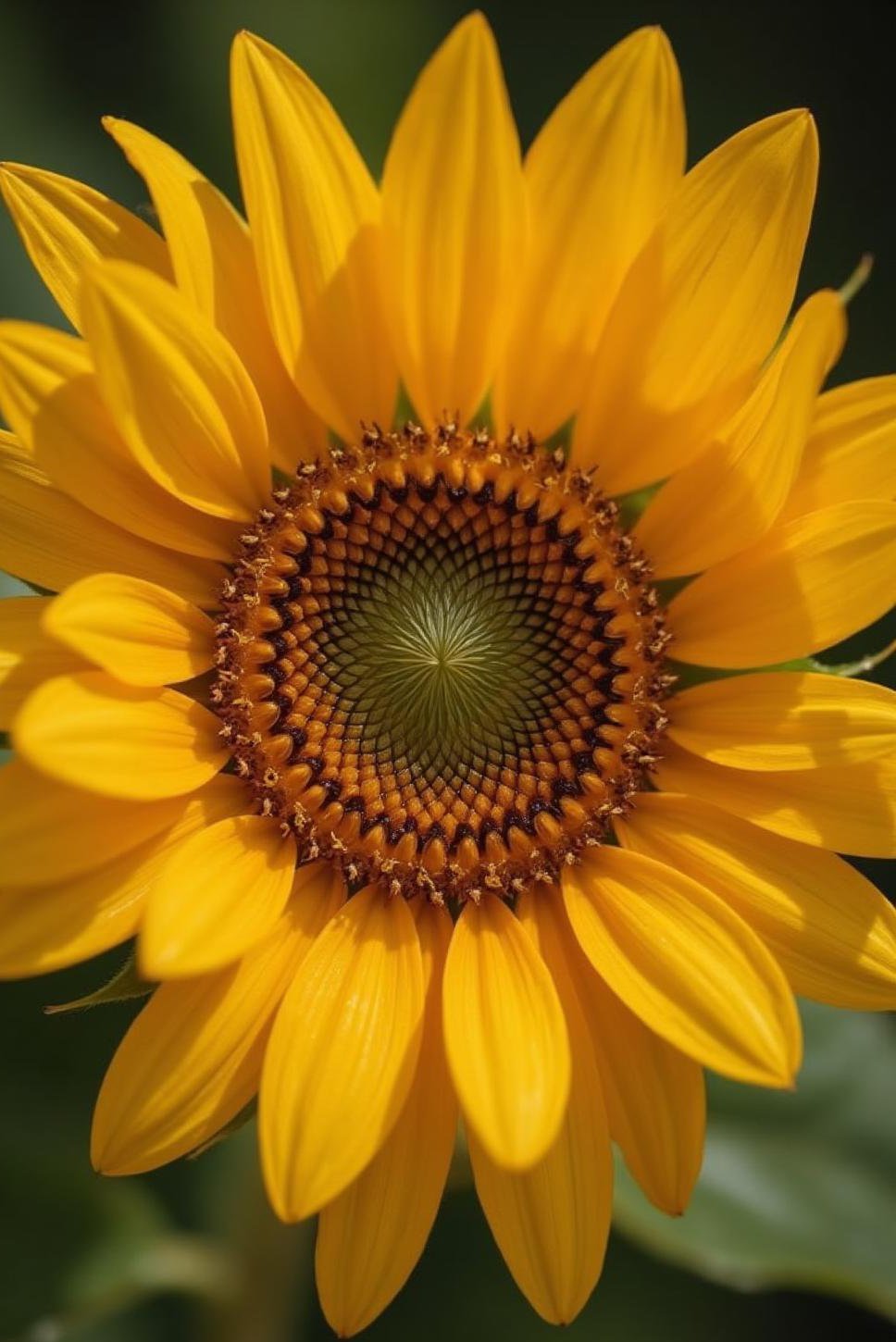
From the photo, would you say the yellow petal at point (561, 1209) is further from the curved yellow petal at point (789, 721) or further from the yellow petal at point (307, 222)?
the yellow petal at point (307, 222)

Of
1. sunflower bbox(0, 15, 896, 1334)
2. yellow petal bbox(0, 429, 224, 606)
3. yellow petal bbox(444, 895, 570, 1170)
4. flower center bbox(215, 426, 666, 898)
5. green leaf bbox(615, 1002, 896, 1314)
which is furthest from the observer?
green leaf bbox(615, 1002, 896, 1314)

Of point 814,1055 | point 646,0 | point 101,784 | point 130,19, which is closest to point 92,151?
point 130,19

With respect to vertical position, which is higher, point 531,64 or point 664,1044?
point 531,64

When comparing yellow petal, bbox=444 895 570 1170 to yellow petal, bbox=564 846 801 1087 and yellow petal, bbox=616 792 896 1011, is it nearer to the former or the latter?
yellow petal, bbox=564 846 801 1087

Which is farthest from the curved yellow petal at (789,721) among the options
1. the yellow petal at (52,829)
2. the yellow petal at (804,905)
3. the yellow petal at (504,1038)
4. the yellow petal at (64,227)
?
the yellow petal at (64,227)

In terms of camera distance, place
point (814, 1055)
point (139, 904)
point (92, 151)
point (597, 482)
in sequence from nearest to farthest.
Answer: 1. point (139, 904)
2. point (597, 482)
3. point (814, 1055)
4. point (92, 151)

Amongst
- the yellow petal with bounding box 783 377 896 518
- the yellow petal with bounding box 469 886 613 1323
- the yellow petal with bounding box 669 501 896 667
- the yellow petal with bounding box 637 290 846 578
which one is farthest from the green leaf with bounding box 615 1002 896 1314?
the yellow petal with bounding box 783 377 896 518

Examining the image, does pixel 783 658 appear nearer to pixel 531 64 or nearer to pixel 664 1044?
pixel 664 1044
